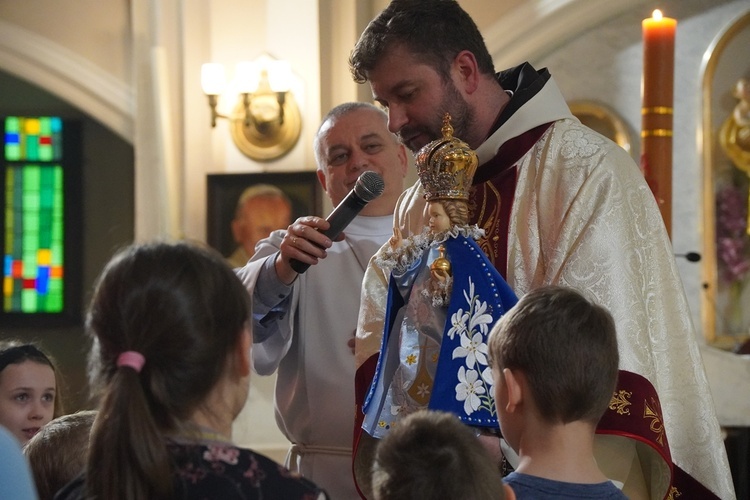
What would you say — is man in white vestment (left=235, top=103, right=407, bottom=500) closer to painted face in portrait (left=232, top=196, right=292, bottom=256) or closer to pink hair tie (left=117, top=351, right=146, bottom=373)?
pink hair tie (left=117, top=351, right=146, bottom=373)

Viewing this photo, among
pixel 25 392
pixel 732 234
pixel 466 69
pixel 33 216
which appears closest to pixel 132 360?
pixel 466 69

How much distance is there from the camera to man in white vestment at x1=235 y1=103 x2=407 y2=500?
3.27 m

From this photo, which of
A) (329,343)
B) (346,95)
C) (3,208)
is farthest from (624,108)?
(3,208)

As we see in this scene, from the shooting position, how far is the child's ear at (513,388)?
204cm

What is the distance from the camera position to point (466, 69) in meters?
2.78

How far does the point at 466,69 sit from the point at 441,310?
0.64m

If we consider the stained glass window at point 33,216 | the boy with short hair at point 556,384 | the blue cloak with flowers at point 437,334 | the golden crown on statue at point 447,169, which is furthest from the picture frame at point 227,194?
the boy with short hair at point 556,384

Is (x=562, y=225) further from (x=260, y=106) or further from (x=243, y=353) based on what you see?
(x=260, y=106)

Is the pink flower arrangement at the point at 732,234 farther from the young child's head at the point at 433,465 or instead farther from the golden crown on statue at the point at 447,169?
the young child's head at the point at 433,465

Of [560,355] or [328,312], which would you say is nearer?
[560,355]

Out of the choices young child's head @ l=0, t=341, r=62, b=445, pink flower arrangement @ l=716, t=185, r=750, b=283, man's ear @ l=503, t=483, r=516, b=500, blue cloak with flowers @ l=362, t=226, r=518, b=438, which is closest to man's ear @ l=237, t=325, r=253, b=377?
man's ear @ l=503, t=483, r=516, b=500

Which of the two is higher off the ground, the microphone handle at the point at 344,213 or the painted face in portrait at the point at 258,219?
the painted face in portrait at the point at 258,219

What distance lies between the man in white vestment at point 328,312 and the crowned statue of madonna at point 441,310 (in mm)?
651

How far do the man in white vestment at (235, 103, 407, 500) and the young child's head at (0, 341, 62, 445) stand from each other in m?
0.58
